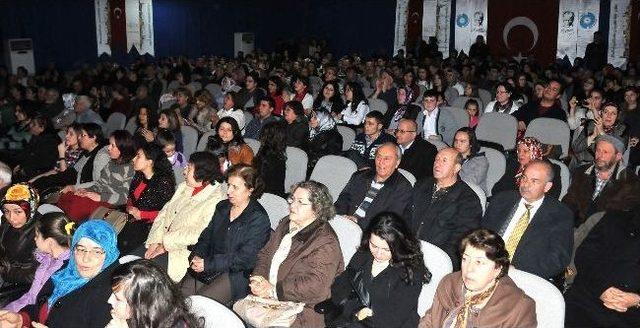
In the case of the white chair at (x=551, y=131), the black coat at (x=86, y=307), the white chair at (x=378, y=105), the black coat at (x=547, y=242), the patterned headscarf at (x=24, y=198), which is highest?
the white chair at (x=378, y=105)

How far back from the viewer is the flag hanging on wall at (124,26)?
63.5 feet

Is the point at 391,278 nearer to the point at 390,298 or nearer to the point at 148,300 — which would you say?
the point at 390,298

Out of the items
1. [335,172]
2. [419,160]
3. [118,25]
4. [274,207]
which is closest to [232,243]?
[274,207]

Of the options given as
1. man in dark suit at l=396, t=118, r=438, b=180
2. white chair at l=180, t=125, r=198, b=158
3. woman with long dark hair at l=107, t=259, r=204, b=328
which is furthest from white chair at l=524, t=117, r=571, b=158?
woman with long dark hair at l=107, t=259, r=204, b=328

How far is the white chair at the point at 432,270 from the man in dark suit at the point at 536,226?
692 millimetres

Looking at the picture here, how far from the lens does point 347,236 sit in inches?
162

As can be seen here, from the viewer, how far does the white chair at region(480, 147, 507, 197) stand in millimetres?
5848

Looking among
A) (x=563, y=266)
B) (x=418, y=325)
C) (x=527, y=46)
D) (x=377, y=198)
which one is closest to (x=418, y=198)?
(x=377, y=198)

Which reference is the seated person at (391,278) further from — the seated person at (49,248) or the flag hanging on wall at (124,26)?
the flag hanging on wall at (124,26)

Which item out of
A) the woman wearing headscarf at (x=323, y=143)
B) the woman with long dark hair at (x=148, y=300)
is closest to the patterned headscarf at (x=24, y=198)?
the woman with long dark hair at (x=148, y=300)

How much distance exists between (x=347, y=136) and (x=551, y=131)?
A: 217cm

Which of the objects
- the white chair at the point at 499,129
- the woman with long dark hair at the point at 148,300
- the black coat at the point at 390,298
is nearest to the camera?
the woman with long dark hair at the point at 148,300

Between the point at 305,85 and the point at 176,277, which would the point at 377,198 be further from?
the point at 305,85

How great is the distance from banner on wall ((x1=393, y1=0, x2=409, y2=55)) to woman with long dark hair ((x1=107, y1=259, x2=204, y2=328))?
64.3 ft
